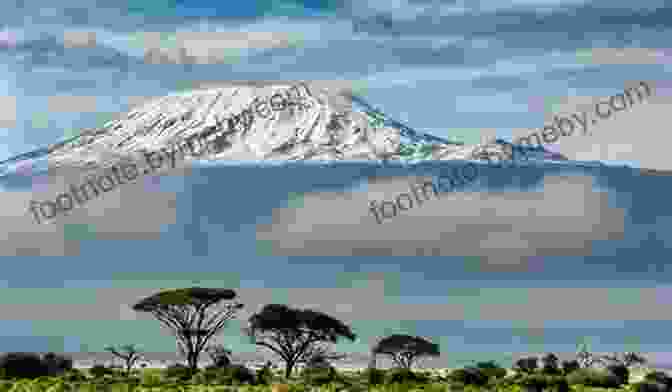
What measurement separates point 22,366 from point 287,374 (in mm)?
21698

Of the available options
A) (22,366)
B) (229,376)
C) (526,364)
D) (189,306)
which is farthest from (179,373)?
(526,364)

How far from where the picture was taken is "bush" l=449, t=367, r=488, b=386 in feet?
324

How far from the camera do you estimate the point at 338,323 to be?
405ft

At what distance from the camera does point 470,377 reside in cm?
10088

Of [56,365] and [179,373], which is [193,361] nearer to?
[56,365]

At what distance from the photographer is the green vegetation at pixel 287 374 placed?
8394 cm

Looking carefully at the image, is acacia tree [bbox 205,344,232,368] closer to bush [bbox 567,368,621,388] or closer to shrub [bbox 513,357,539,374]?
shrub [bbox 513,357,539,374]

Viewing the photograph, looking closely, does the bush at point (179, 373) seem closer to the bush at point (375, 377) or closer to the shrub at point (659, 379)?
the bush at point (375, 377)

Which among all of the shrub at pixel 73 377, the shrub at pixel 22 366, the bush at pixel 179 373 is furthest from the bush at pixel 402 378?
the shrub at pixel 22 366

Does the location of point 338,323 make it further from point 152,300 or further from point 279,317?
point 152,300

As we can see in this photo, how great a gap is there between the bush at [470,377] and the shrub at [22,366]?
33268 millimetres

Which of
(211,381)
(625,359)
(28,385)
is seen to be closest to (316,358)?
(211,381)

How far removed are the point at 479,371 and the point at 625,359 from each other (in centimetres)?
9594

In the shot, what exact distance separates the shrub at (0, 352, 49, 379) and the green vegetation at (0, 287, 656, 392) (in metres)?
0.06
